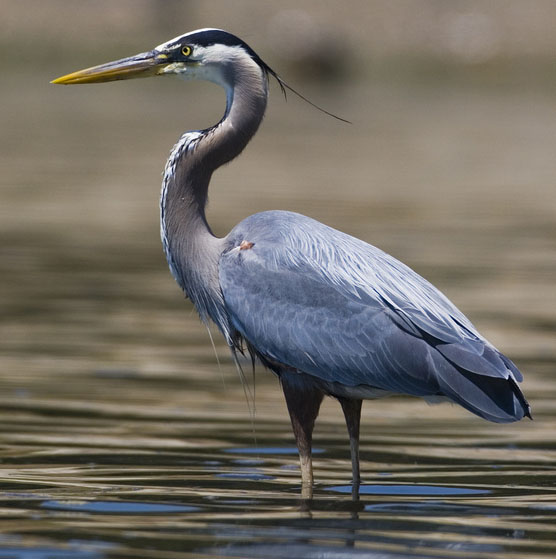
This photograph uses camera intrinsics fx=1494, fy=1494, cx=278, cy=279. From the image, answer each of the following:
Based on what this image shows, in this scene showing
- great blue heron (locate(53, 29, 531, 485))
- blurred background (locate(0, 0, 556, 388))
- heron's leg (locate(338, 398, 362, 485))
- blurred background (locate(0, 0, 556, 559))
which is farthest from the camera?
blurred background (locate(0, 0, 556, 388))

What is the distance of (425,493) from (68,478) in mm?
1497

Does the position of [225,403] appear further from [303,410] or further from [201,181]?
[303,410]

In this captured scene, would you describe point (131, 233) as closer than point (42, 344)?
No

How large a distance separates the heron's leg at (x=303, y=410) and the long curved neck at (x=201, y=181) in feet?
1.53

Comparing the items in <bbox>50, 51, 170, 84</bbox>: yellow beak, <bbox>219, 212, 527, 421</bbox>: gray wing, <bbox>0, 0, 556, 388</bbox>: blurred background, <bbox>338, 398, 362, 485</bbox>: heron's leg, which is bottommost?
<bbox>0, 0, 556, 388</bbox>: blurred background

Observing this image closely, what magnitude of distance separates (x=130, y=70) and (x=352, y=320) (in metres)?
1.81

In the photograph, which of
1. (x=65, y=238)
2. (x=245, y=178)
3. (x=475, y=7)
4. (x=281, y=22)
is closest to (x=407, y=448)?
(x=65, y=238)

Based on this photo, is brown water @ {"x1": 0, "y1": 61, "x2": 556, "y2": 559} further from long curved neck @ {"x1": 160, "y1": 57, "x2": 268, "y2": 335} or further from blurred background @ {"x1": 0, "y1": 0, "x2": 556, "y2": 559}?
long curved neck @ {"x1": 160, "y1": 57, "x2": 268, "y2": 335}

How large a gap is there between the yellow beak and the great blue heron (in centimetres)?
41

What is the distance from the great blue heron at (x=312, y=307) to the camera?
609 cm

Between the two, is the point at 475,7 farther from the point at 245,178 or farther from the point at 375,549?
the point at 375,549

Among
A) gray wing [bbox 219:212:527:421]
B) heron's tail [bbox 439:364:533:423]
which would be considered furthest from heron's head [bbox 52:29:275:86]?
heron's tail [bbox 439:364:533:423]

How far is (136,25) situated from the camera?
58875mm

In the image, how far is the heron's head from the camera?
23.0 feet
